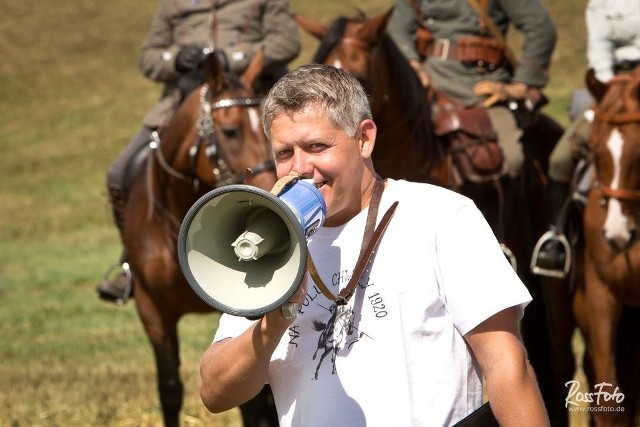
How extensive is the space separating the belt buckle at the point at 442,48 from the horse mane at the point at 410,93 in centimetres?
79

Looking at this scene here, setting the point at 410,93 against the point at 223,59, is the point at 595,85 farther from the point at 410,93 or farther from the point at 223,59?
the point at 223,59

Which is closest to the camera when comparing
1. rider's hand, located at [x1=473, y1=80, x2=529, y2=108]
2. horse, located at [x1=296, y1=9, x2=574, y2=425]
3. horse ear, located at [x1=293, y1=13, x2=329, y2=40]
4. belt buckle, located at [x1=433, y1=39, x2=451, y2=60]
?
horse, located at [x1=296, y1=9, x2=574, y2=425]

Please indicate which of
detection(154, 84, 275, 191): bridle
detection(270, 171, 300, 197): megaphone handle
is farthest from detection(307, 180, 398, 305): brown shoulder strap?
detection(154, 84, 275, 191): bridle

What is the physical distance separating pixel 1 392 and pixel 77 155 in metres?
22.2

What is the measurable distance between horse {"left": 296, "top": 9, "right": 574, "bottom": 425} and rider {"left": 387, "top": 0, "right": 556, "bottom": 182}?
37cm

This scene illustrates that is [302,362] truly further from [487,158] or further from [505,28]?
[505,28]

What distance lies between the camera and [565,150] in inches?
315

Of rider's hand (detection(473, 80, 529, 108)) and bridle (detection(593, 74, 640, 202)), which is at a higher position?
bridle (detection(593, 74, 640, 202))

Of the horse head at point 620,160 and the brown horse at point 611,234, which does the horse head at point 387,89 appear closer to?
the brown horse at point 611,234

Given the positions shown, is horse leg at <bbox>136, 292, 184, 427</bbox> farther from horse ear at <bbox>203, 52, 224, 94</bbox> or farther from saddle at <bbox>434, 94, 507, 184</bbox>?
saddle at <bbox>434, 94, 507, 184</bbox>

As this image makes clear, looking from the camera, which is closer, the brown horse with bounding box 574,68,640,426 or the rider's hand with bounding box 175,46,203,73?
the brown horse with bounding box 574,68,640,426

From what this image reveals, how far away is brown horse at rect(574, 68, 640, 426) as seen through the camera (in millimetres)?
6918

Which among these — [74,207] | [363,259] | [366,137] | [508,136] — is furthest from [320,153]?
[74,207]

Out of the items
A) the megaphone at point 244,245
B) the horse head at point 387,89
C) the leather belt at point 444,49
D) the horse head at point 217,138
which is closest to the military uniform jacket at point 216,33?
the horse head at point 387,89
